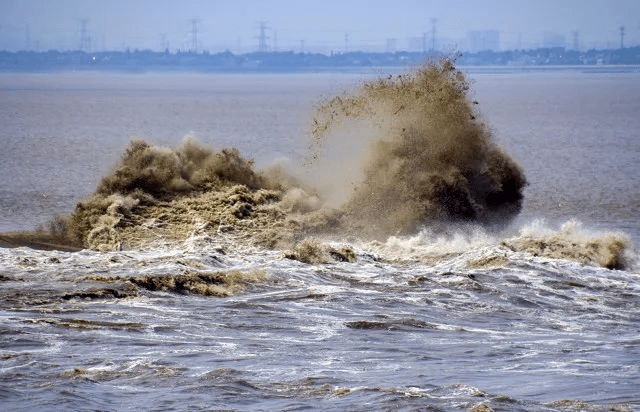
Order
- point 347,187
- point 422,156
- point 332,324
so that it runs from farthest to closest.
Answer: point 422,156
point 347,187
point 332,324

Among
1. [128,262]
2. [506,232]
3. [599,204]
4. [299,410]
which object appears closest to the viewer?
[299,410]

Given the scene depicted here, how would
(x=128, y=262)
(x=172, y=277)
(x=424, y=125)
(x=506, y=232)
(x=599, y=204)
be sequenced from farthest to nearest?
(x=599, y=204), (x=424, y=125), (x=506, y=232), (x=128, y=262), (x=172, y=277)

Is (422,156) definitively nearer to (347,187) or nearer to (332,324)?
(347,187)

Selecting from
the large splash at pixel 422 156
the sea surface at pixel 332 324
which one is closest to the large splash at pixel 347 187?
the large splash at pixel 422 156

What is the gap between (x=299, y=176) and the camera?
2614cm

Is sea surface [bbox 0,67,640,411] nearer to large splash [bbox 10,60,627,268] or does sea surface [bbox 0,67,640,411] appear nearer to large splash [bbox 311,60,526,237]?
large splash [bbox 10,60,627,268]

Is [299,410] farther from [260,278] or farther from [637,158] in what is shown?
[637,158]

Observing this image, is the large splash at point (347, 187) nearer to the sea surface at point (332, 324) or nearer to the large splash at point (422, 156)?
the large splash at point (422, 156)

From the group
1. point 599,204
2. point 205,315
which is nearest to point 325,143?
point 599,204

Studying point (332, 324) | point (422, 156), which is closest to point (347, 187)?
point (422, 156)

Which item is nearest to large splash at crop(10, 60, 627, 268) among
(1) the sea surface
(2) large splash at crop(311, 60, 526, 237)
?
(2) large splash at crop(311, 60, 526, 237)

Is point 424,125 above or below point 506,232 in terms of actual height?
above

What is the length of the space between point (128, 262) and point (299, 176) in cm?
804

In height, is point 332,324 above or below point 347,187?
below
